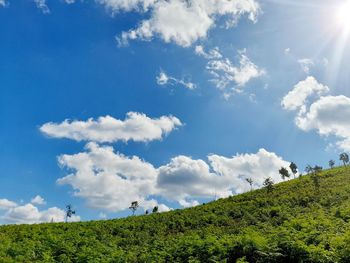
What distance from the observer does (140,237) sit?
40.5 m

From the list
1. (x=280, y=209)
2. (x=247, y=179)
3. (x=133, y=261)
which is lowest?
(x=133, y=261)

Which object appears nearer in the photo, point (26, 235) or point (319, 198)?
point (26, 235)

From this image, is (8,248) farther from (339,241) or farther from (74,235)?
(339,241)

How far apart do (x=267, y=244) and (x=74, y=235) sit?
25.0 m

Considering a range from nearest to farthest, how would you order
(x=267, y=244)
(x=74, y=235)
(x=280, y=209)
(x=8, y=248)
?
(x=267, y=244) < (x=8, y=248) < (x=74, y=235) < (x=280, y=209)

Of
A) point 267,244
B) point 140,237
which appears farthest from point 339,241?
point 140,237

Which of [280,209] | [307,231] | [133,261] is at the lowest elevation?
[133,261]

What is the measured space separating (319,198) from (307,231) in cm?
3061

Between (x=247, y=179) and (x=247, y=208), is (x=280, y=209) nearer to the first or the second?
(x=247, y=208)

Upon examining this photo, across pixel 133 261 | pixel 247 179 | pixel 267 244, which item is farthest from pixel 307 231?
pixel 247 179

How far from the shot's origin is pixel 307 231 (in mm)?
22547

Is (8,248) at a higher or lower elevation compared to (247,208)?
lower

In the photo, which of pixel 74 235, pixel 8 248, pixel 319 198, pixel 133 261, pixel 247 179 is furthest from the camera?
pixel 247 179

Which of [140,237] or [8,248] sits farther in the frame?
[140,237]
